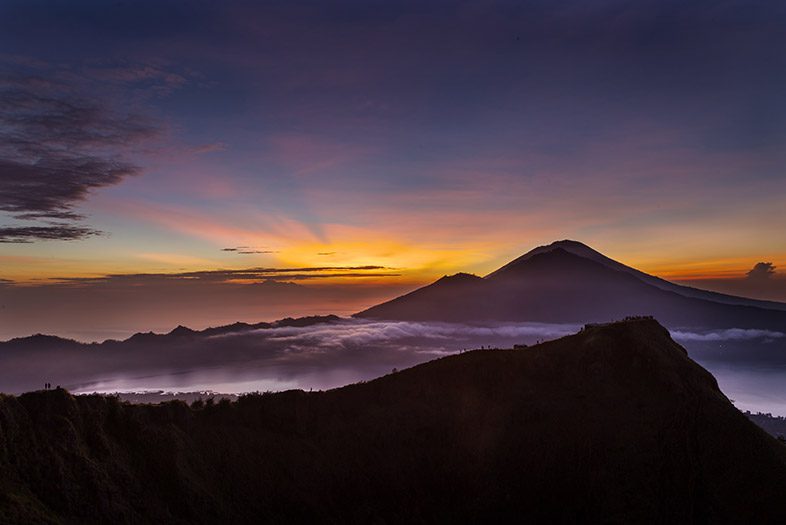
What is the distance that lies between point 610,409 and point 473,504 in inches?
895

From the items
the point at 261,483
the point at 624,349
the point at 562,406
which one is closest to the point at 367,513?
the point at 261,483

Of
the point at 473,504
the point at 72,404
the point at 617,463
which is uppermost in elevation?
the point at 72,404

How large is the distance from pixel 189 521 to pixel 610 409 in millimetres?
53933

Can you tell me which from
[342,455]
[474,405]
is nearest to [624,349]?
[474,405]

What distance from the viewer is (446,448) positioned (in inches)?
2881

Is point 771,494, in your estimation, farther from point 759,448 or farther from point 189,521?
point 189,521

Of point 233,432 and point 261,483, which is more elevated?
point 233,432

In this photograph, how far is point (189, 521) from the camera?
56750 millimetres

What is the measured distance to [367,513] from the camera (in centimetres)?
6556

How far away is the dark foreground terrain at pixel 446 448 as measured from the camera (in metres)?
56.3

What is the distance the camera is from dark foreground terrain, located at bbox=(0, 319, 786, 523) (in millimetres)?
56281

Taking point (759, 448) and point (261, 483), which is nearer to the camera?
point (261, 483)

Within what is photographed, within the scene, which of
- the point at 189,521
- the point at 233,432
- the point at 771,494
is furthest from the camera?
the point at 233,432

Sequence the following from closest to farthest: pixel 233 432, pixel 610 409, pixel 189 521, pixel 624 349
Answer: pixel 189 521 < pixel 233 432 < pixel 610 409 < pixel 624 349
